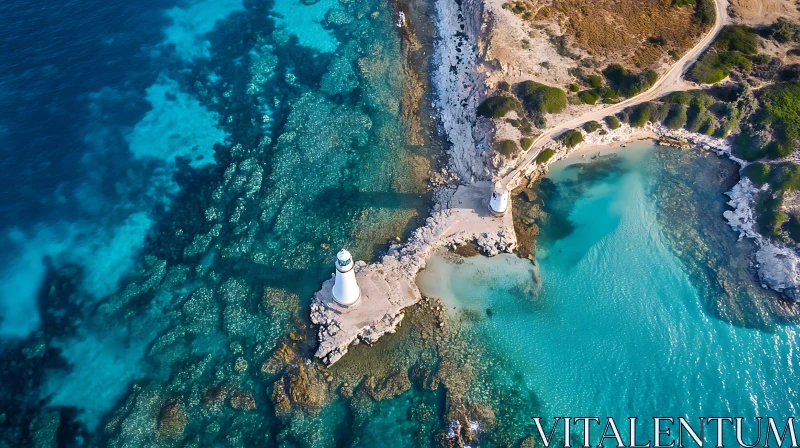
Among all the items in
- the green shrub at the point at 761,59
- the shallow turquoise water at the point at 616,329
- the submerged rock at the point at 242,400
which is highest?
the green shrub at the point at 761,59

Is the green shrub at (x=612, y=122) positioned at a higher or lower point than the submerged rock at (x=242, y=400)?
higher

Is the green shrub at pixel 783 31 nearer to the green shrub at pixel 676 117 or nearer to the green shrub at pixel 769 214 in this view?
the green shrub at pixel 676 117

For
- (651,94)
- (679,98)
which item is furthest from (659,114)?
(651,94)

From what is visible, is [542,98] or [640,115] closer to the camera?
[640,115]

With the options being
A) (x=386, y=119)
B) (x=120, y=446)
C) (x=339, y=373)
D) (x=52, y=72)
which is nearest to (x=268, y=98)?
(x=386, y=119)

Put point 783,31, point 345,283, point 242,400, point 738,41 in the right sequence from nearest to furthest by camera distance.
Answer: point 242,400
point 345,283
point 738,41
point 783,31

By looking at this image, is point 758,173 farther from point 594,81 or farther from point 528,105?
point 528,105

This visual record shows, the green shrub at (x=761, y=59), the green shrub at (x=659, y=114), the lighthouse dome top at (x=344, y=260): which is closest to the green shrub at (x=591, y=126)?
the green shrub at (x=659, y=114)
